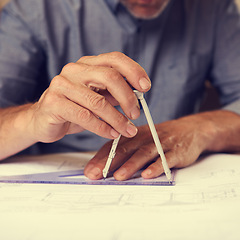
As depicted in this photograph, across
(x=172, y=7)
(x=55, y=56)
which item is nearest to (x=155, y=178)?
(x=55, y=56)

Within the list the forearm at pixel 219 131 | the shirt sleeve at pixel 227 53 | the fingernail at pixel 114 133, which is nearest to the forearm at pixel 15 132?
the fingernail at pixel 114 133

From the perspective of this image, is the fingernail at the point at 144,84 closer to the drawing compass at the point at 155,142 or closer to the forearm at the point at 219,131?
the drawing compass at the point at 155,142

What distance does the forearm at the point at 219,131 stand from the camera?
0.68m

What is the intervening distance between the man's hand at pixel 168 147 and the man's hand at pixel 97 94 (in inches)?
2.5

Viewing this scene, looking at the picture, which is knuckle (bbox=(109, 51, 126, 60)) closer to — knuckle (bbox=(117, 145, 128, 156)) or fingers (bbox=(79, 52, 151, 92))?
fingers (bbox=(79, 52, 151, 92))

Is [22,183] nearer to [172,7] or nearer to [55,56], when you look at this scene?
[55,56]

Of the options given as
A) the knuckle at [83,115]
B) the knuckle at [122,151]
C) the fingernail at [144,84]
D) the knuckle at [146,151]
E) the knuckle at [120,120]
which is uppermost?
A: the fingernail at [144,84]

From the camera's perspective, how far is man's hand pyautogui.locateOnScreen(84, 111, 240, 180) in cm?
52

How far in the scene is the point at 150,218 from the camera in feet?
1.16

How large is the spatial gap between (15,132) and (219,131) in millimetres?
393

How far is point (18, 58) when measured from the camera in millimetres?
864

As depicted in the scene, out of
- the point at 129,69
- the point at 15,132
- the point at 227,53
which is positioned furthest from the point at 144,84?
the point at 227,53

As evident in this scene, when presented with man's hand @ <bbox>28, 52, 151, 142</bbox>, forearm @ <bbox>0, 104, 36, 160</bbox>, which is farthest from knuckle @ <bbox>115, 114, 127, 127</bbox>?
forearm @ <bbox>0, 104, 36, 160</bbox>

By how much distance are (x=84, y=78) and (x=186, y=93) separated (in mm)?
593
